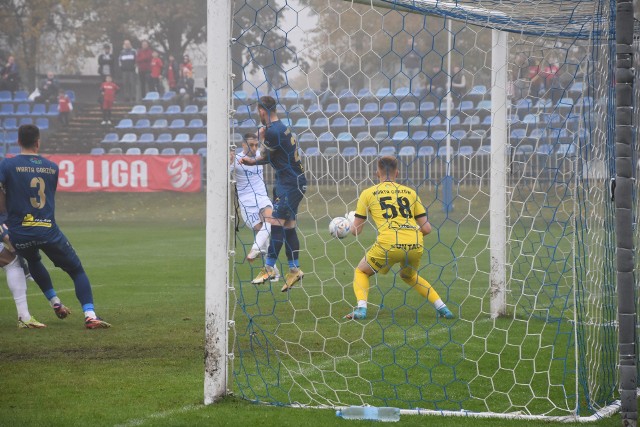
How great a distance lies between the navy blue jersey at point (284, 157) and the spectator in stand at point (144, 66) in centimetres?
2576

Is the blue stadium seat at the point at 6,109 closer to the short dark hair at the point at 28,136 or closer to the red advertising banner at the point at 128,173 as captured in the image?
the red advertising banner at the point at 128,173

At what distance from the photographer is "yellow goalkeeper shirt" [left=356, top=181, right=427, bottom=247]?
8.49 metres

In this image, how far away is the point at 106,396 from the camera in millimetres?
5965

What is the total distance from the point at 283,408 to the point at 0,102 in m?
32.6

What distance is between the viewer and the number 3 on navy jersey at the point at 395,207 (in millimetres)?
8508

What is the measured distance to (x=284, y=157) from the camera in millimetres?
11062

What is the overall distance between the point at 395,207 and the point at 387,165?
0.40 m

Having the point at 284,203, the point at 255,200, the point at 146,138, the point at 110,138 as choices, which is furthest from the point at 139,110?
the point at 284,203

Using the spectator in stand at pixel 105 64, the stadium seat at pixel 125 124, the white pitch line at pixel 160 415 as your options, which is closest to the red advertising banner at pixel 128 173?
the stadium seat at pixel 125 124

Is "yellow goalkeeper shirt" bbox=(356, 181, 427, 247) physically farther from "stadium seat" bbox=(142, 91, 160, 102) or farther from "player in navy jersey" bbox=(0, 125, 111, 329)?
"stadium seat" bbox=(142, 91, 160, 102)

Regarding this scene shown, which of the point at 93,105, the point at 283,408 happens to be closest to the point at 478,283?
the point at 283,408

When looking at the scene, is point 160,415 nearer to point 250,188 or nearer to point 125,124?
point 250,188

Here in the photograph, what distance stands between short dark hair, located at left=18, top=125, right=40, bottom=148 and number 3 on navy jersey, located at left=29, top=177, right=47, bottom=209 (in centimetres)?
31

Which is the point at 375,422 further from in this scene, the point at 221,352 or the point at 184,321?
the point at 184,321
